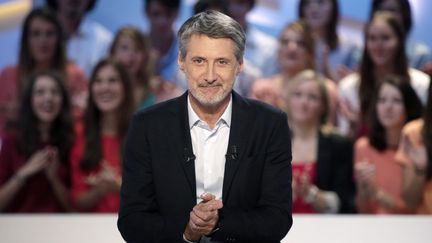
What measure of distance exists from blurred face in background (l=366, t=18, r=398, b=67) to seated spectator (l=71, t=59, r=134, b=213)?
1.45 meters

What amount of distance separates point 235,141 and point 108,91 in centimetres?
304

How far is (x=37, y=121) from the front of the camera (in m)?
4.73

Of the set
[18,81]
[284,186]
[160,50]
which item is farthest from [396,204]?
[284,186]

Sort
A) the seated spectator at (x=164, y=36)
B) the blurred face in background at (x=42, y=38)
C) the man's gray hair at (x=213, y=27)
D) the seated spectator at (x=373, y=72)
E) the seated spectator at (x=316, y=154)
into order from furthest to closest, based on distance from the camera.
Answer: the blurred face in background at (x=42, y=38), the seated spectator at (x=164, y=36), the seated spectator at (x=373, y=72), the seated spectator at (x=316, y=154), the man's gray hair at (x=213, y=27)

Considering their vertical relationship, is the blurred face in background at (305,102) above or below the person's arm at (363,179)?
above

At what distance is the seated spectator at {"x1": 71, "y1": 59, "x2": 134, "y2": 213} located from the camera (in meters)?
4.67

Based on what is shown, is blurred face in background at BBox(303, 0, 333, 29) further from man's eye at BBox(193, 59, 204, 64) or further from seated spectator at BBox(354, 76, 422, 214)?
man's eye at BBox(193, 59, 204, 64)

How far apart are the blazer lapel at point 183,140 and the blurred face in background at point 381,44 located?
305 cm

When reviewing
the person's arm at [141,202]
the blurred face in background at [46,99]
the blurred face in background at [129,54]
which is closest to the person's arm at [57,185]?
the blurred face in background at [46,99]

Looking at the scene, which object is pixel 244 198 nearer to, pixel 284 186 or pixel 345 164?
pixel 284 186

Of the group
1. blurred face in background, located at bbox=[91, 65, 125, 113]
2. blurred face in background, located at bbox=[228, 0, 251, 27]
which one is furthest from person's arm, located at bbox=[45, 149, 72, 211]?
blurred face in background, located at bbox=[228, 0, 251, 27]

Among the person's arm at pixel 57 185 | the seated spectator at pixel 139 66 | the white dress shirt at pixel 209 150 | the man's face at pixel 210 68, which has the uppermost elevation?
the man's face at pixel 210 68

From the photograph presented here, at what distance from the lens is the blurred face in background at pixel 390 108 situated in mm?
4555

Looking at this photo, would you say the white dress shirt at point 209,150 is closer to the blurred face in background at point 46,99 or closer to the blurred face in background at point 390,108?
the blurred face in background at point 390,108
